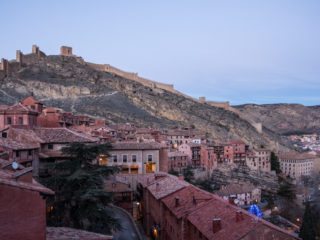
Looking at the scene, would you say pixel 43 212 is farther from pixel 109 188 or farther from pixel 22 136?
pixel 109 188

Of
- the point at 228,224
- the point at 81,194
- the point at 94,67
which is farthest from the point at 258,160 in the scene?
the point at 94,67

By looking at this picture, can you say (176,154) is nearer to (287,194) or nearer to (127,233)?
(287,194)

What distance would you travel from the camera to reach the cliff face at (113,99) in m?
82.8

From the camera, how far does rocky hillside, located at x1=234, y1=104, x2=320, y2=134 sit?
186 meters

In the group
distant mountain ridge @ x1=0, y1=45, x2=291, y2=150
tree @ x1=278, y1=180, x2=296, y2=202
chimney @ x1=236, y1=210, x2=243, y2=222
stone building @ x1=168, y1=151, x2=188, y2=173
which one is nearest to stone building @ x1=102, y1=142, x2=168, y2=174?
chimney @ x1=236, y1=210, x2=243, y2=222

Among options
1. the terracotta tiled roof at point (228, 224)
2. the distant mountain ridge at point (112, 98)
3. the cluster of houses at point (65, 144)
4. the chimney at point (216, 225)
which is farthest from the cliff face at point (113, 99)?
the chimney at point (216, 225)

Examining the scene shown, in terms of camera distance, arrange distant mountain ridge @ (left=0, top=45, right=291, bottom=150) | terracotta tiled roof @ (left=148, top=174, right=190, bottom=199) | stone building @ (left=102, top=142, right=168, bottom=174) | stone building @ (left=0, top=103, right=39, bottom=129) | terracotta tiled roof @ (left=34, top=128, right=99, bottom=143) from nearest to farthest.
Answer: terracotta tiled roof @ (left=148, top=174, right=190, bottom=199)
terracotta tiled roof @ (left=34, top=128, right=99, bottom=143)
stone building @ (left=0, top=103, right=39, bottom=129)
stone building @ (left=102, top=142, right=168, bottom=174)
distant mountain ridge @ (left=0, top=45, right=291, bottom=150)

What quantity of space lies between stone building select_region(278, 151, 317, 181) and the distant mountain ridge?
1476cm

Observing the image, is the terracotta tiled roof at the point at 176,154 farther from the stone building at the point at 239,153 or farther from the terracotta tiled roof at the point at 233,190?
the stone building at the point at 239,153

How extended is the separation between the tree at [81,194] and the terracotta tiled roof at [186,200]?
12.0 feet

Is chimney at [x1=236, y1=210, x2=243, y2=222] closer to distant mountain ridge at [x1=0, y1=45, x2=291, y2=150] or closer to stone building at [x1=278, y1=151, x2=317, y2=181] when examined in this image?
distant mountain ridge at [x1=0, y1=45, x2=291, y2=150]

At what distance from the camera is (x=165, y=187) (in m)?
21.3

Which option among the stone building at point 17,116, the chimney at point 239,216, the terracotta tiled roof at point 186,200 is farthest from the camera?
the stone building at point 17,116

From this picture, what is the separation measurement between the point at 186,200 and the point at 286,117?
19266cm
